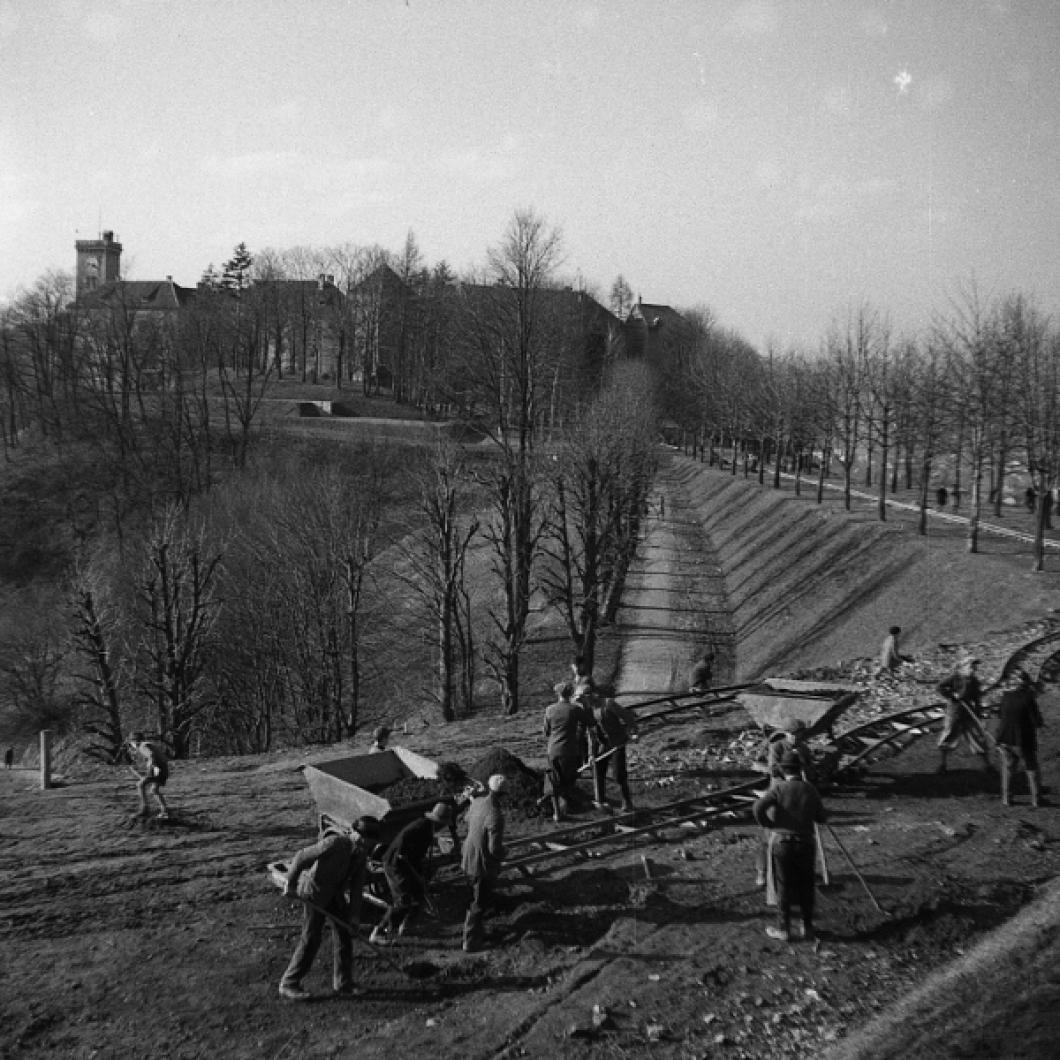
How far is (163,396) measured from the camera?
64375 millimetres

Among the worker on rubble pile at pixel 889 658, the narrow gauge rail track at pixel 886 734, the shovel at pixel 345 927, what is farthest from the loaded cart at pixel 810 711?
the shovel at pixel 345 927

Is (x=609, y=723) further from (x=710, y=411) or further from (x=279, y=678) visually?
(x=710, y=411)

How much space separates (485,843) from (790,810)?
304 centimetres

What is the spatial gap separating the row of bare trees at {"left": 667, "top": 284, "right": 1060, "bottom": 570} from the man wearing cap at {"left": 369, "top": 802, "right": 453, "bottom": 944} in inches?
1002

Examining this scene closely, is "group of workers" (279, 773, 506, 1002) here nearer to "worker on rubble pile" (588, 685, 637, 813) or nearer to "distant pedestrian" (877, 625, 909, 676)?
"worker on rubble pile" (588, 685, 637, 813)

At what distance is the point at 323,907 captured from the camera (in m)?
8.42

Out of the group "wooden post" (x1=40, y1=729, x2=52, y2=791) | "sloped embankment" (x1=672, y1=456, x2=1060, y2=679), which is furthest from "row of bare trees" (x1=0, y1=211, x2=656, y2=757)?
"wooden post" (x1=40, y1=729, x2=52, y2=791)

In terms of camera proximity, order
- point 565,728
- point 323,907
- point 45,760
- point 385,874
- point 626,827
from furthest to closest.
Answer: point 45,760 < point 626,827 < point 565,728 < point 385,874 < point 323,907

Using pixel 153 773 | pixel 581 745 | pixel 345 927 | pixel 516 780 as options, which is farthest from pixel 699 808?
pixel 153 773

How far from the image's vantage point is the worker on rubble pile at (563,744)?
478 inches

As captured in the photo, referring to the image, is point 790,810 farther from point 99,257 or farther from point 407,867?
point 99,257

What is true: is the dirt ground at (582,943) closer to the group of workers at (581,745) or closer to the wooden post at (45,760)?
the group of workers at (581,745)

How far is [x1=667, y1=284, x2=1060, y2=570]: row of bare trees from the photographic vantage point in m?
33.9

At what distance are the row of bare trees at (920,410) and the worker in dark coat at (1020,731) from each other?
59.8ft
